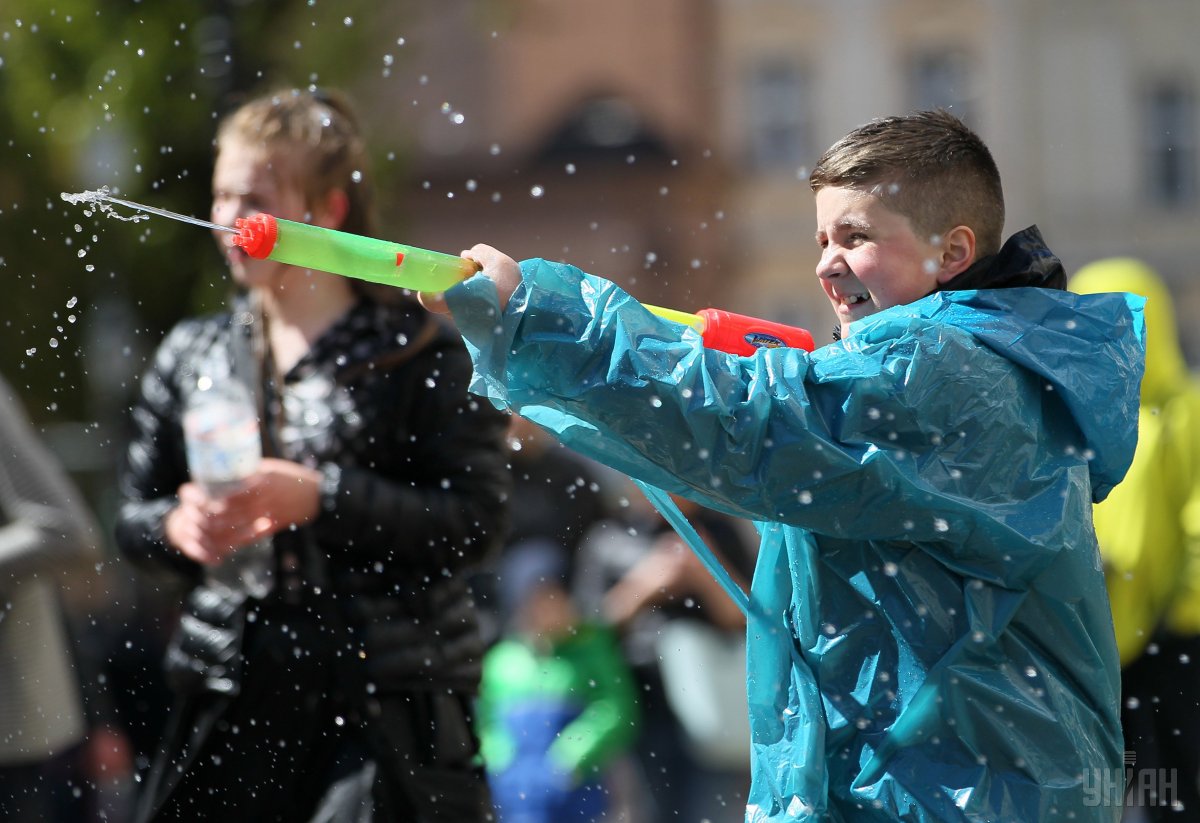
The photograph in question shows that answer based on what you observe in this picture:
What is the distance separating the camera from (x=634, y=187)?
78.4ft

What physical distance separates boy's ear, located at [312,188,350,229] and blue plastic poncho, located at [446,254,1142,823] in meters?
1.34

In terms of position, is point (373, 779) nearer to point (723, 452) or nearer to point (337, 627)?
point (337, 627)

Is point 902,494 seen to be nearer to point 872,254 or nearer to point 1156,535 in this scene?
point 872,254

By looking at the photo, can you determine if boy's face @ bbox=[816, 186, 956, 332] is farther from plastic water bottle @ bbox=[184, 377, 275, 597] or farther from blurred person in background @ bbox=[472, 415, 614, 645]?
blurred person in background @ bbox=[472, 415, 614, 645]

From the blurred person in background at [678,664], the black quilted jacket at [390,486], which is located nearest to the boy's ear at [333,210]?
the black quilted jacket at [390,486]

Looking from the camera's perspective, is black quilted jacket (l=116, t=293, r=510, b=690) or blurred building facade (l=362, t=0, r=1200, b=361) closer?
black quilted jacket (l=116, t=293, r=510, b=690)

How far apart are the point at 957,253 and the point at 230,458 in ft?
5.03

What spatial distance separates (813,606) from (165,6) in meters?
9.08

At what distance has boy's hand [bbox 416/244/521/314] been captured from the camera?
2158 mm

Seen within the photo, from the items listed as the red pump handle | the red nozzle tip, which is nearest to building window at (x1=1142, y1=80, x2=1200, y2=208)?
the red pump handle

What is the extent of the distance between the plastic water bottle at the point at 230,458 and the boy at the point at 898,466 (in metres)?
1.14

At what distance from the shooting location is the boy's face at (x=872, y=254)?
2.42m

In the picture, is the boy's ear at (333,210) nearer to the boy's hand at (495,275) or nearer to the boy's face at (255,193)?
the boy's face at (255,193)

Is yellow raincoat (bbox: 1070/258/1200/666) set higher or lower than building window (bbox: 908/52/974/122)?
lower
